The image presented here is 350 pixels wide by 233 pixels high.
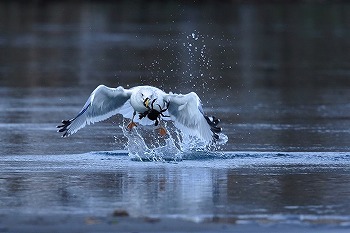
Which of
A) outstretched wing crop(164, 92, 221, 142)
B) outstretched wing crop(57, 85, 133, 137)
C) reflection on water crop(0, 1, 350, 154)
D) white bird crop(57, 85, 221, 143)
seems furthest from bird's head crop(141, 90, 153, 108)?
reflection on water crop(0, 1, 350, 154)

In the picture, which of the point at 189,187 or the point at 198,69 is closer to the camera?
the point at 189,187

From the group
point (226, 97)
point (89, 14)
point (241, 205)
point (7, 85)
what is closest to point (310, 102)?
point (226, 97)

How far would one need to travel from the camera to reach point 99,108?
1475 centimetres

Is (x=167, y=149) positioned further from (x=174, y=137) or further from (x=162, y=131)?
(x=174, y=137)

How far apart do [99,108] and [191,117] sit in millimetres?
1200

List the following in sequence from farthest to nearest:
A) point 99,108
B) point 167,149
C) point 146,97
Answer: point 99,108
point 167,149
point 146,97

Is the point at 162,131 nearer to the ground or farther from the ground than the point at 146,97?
nearer to the ground

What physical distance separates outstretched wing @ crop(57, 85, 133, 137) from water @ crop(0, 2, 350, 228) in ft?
1.07

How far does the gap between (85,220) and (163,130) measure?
13.1ft

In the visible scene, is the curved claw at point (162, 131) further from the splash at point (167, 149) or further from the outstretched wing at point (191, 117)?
the outstretched wing at point (191, 117)

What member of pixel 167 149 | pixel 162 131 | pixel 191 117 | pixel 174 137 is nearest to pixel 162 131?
pixel 162 131

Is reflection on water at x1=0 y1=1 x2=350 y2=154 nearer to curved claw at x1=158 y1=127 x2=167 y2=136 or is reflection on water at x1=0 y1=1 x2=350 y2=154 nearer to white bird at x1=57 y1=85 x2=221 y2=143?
white bird at x1=57 y1=85 x2=221 y2=143

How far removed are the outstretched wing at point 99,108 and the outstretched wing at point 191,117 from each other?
0.63 meters

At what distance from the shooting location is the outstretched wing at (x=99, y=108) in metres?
14.5
